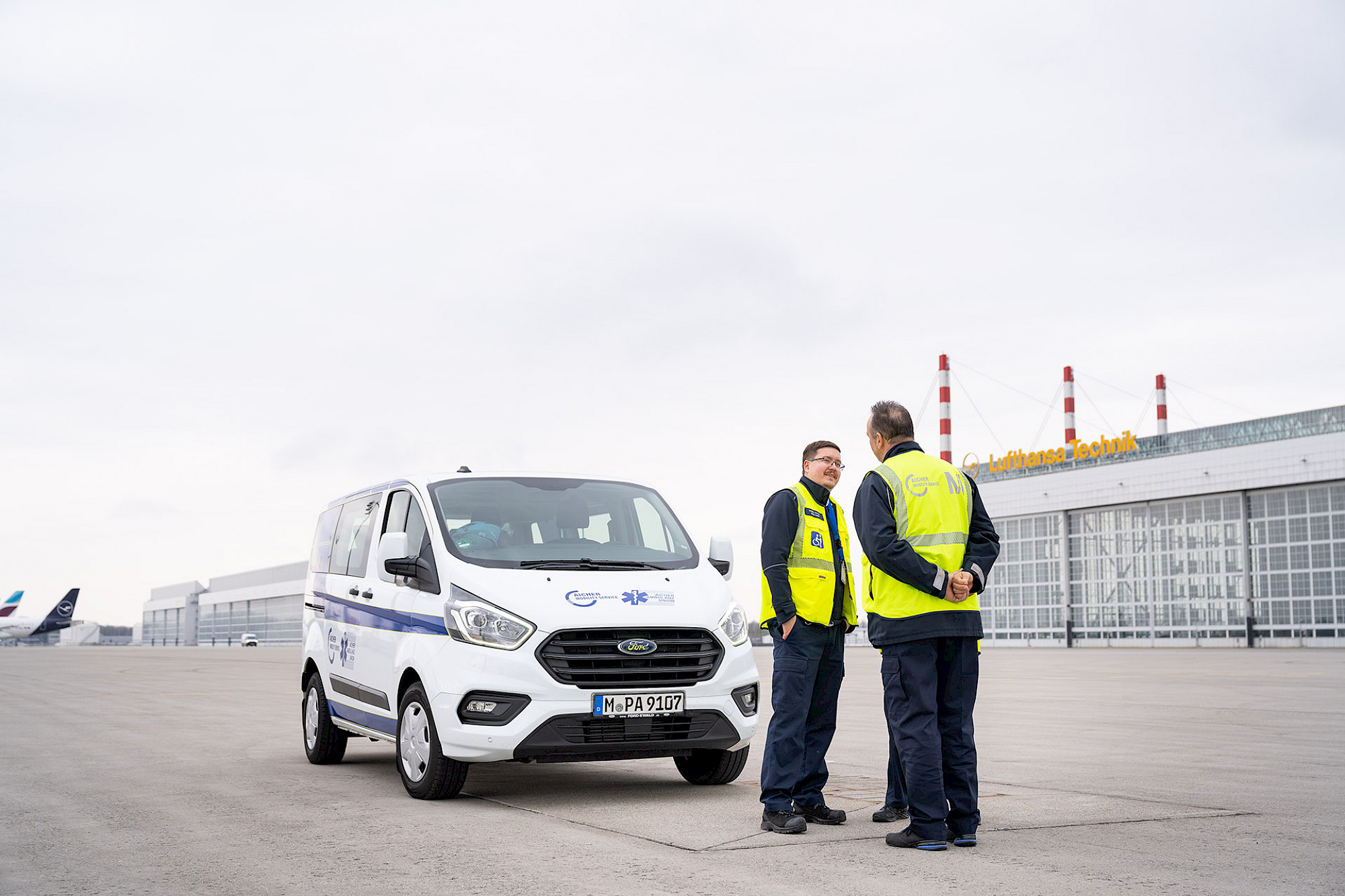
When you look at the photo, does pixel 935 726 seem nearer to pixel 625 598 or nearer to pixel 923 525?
pixel 923 525

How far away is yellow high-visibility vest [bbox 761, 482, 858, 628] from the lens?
6.51 m

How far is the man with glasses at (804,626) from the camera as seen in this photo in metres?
6.40

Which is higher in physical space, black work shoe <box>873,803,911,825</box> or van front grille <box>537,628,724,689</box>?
van front grille <box>537,628,724,689</box>

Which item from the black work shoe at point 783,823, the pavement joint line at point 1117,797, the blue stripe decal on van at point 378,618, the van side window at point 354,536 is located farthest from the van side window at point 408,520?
the pavement joint line at point 1117,797

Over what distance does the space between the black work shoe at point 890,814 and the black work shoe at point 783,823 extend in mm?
434

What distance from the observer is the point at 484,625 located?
715cm

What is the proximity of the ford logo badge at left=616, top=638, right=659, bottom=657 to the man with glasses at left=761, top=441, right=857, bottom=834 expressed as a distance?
0.84m

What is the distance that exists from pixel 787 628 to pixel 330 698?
14.9 feet

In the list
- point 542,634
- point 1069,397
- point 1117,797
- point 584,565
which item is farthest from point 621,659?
point 1069,397

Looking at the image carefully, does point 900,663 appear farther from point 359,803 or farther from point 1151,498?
point 1151,498

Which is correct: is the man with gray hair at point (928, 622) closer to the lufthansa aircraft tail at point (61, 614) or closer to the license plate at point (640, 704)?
the license plate at point (640, 704)

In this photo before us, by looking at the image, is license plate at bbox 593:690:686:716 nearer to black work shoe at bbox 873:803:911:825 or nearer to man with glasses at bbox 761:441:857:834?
man with glasses at bbox 761:441:857:834

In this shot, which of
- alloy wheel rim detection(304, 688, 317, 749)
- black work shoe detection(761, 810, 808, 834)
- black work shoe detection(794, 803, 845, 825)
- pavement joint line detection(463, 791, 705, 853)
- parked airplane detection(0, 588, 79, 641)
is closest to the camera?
pavement joint line detection(463, 791, 705, 853)

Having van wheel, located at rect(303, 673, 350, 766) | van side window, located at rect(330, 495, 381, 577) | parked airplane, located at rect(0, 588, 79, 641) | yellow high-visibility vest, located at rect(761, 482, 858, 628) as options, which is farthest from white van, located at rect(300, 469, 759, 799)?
parked airplane, located at rect(0, 588, 79, 641)
